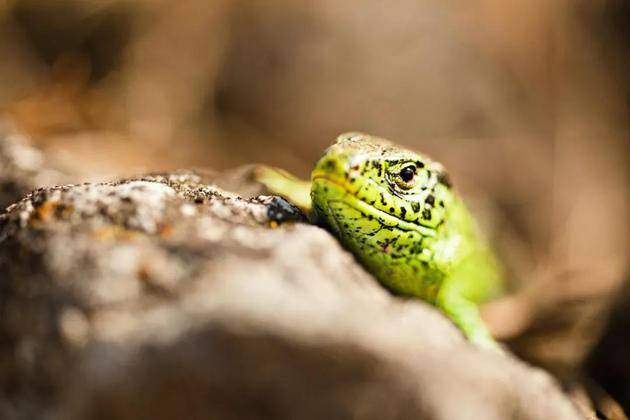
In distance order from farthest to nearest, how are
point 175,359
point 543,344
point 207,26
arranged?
1. point 207,26
2. point 543,344
3. point 175,359

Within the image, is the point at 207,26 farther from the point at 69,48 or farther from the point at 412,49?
the point at 412,49

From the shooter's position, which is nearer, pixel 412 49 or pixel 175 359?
pixel 175 359

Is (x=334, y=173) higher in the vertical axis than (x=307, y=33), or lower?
lower

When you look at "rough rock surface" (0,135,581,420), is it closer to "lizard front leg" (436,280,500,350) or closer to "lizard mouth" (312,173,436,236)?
"lizard mouth" (312,173,436,236)

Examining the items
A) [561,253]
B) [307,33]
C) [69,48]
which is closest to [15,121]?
[69,48]

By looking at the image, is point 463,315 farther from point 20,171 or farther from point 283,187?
point 20,171

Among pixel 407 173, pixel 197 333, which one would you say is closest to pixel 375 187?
pixel 407 173

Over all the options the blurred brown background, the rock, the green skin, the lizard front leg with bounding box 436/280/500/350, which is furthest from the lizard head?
the blurred brown background
